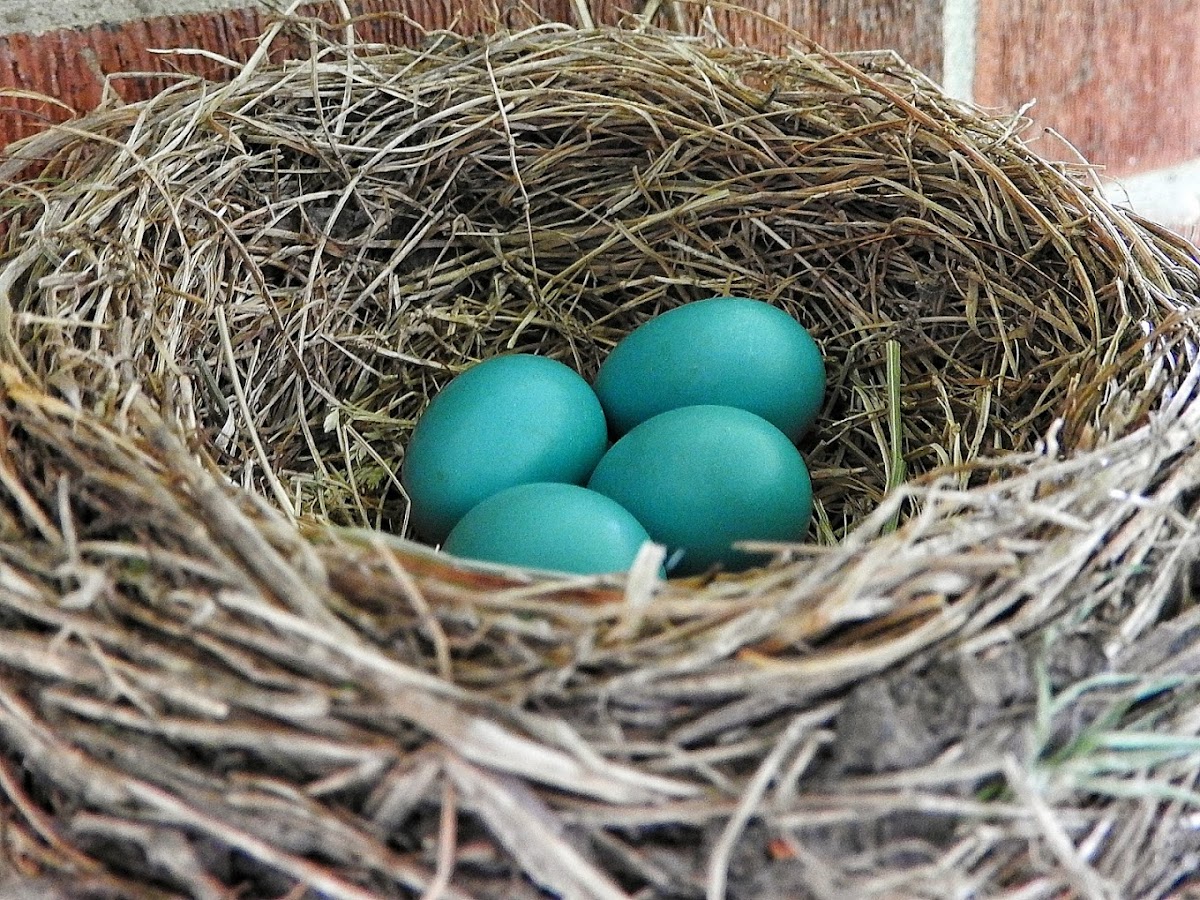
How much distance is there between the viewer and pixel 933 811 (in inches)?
18.5

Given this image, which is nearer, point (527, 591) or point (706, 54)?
point (527, 591)

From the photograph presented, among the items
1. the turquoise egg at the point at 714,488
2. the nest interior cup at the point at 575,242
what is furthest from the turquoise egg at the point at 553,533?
the nest interior cup at the point at 575,242

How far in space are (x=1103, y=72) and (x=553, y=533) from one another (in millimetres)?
946

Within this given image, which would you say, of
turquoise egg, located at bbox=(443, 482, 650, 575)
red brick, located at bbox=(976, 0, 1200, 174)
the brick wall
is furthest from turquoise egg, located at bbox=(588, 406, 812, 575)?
red brick, located at bbox=(976, 0, 1200, 174)

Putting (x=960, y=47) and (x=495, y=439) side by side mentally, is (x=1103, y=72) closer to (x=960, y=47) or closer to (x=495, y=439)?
(x=960, y=47)

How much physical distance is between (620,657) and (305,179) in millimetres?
635

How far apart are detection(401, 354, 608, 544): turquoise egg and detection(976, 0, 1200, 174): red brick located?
0.63 meters

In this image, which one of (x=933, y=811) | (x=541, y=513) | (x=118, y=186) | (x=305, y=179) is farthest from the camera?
(x=305, y=179)

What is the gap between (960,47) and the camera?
115 cm

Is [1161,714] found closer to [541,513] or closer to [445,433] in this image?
[541,513]

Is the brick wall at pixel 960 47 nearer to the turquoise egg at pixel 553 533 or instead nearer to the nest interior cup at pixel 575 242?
the nest interior cup at pixel 575 242

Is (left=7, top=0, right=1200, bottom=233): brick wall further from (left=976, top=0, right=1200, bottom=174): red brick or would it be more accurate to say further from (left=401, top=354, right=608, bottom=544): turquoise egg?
(left=401, top=354, right=608, bottom=544): turquoise egg

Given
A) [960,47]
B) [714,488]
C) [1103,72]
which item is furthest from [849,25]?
[714,488]

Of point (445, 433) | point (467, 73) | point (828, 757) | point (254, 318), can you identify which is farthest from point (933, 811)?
point (467, 73)
